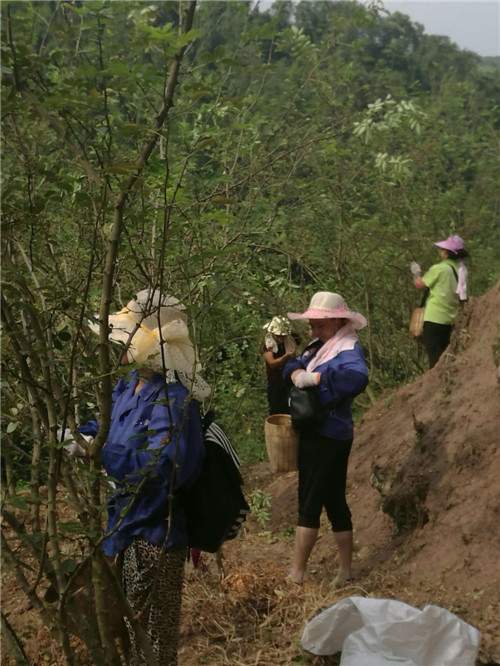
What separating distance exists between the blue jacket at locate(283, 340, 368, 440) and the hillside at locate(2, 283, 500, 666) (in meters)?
0.85

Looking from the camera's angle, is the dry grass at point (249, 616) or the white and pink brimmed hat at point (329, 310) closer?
the dry grass at point (249, 616)

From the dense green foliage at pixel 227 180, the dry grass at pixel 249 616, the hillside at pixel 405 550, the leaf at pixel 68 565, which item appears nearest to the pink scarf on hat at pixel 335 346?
the dense green foliage at pixel 227 180

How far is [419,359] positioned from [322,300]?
234 inches

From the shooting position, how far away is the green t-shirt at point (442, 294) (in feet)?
26.6

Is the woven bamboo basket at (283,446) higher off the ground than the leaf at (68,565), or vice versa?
the leaf at (68,565)

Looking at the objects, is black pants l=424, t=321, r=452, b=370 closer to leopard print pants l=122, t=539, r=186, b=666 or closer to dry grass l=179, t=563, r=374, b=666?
dry grass l=179, t=563, r=374, b=666

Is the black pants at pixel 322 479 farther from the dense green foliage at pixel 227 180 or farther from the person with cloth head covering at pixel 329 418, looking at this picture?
the dense green foliage at pixel 227 180

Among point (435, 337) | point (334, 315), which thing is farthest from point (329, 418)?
point (435, 337)

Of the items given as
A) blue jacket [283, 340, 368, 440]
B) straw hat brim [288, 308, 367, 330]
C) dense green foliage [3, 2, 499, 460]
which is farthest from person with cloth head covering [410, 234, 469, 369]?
blue jacket [283, 340, 368, 440]

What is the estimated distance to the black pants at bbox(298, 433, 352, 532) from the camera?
4.87 m

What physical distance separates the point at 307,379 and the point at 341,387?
20cm

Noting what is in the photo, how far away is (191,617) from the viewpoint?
452cm

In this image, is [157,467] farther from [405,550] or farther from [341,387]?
[405,550]

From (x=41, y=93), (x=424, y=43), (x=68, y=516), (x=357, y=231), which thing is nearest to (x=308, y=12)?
(x=424, y=43)
